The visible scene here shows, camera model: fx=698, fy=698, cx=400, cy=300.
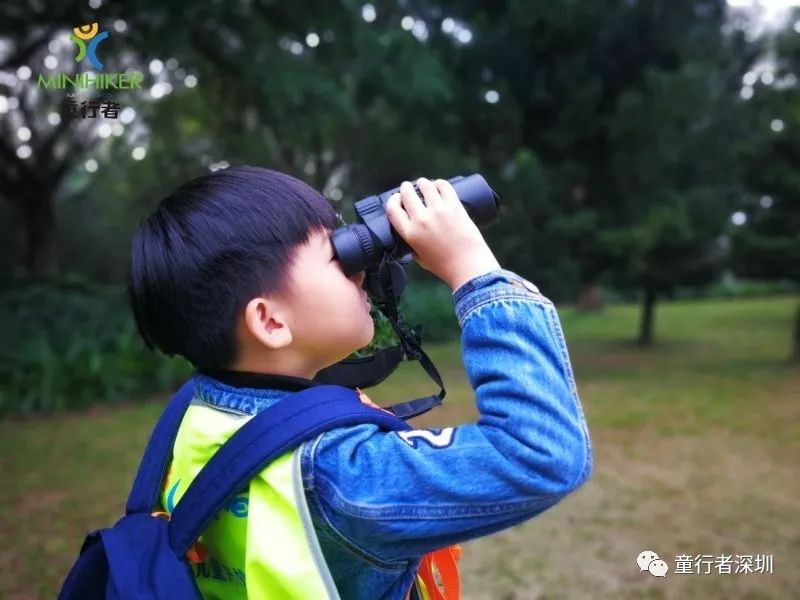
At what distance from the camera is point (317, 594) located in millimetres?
748

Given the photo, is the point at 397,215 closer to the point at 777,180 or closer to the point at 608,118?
the point at 608,118

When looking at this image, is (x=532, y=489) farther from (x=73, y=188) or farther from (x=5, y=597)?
(x=73, y=188)

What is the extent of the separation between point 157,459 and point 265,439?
38 cm

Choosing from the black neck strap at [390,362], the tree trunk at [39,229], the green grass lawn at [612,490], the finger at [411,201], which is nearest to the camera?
the finger at [411,201]

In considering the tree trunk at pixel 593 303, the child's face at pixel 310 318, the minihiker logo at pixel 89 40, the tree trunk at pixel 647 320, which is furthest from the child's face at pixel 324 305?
the tree trunk at pixel 593 303

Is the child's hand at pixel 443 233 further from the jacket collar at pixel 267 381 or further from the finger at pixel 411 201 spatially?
the jacket collar at pixel 267 381

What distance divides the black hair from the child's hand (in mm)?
148

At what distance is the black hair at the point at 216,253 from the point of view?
0.90 m

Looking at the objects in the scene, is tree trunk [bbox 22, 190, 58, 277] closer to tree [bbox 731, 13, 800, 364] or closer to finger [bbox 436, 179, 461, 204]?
tree [bbox 731, 13, 800, 364]

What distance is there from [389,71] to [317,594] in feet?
21.9

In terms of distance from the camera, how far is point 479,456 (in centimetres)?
74

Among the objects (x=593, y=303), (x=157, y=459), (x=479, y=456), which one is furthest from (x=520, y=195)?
(x=593, y=303)

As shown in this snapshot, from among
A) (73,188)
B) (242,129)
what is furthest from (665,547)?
(73,188)

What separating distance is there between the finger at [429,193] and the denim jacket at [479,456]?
0.40 ft
